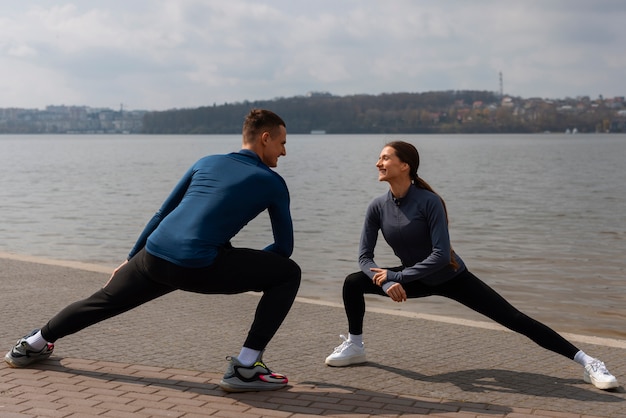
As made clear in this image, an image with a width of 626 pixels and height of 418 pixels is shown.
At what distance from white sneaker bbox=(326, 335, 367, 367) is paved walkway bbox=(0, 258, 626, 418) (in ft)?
0.18

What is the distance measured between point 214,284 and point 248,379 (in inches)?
21.9

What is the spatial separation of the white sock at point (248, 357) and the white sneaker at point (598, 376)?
6.24 feet

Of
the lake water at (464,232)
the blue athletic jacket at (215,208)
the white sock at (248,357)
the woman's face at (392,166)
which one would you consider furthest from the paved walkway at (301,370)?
the lake water at (464,232)

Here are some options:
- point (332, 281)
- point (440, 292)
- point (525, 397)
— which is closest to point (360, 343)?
point (440, 292)

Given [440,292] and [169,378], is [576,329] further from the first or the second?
[169,378]

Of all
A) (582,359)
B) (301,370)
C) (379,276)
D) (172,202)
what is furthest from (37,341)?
(582,359)

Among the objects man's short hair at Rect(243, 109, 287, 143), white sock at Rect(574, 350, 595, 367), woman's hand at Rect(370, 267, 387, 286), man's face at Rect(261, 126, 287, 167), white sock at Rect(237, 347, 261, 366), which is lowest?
white sock at Rect(574, 350, 595, 367)

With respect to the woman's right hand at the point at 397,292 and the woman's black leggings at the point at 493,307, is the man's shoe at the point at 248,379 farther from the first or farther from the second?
the woman's black leggings at the point at 493,307

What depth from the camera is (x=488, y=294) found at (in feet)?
19.1

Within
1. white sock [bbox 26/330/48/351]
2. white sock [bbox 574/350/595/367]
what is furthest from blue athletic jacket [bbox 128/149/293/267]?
white sock [bbox 574/350/595/367]

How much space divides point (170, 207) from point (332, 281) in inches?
303

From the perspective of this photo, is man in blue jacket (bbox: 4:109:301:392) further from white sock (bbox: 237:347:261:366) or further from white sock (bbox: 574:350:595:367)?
white sock (bbox: 574:350:595:367)

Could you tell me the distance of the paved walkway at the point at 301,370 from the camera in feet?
16.4

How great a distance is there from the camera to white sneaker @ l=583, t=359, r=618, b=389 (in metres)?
→ 5.41
